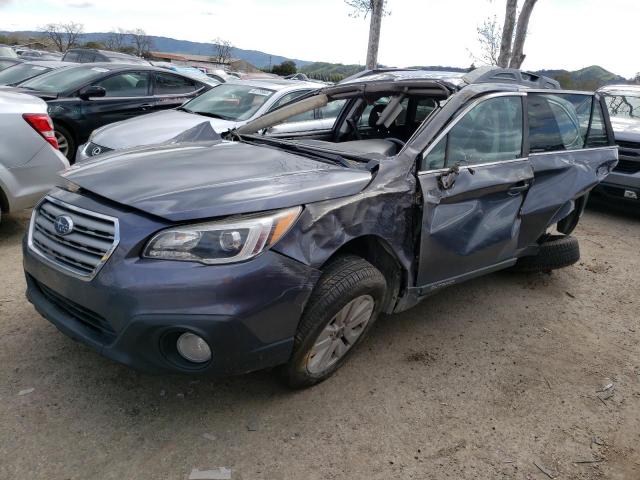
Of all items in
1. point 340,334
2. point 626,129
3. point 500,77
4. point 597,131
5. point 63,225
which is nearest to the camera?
point 63,225

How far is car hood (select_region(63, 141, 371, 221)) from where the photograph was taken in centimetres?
233

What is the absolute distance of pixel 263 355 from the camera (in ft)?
7.75

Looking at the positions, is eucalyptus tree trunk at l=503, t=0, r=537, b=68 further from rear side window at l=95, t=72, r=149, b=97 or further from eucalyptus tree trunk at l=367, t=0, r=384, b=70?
rear side window at l=95, t=72, r=149, b=97

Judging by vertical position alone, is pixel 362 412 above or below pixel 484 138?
below

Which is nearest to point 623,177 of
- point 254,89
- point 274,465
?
point 254,89

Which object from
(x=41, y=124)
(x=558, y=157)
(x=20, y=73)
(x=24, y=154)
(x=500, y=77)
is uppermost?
(x=500, y=77)

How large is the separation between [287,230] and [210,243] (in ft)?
1.15

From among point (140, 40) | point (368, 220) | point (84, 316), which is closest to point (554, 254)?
point (368, 220)

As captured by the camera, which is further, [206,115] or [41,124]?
[206,115]

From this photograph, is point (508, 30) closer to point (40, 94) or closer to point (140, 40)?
point (40, 94)

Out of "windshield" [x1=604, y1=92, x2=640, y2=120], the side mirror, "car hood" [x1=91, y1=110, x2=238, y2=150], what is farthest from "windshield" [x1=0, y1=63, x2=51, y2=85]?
"windshield" [x1=604, y1=92, x2=640, y2=120]

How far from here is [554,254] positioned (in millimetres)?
4344

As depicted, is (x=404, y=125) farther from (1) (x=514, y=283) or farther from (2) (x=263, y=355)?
(2) (x=263, y=355)

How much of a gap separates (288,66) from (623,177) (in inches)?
1783
